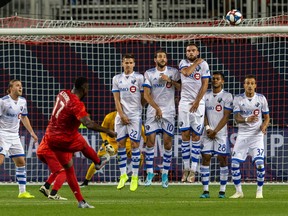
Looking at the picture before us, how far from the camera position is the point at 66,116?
1360 centimetres

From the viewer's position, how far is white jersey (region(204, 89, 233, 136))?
16.5 m

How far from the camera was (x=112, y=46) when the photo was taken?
72.8 ft

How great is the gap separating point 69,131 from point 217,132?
3374 millimetres

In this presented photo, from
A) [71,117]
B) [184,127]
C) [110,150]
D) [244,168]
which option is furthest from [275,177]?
[71,117]

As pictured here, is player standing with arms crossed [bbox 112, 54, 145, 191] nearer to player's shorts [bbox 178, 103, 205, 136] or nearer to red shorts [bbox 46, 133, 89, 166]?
player's shorts [bbox 178, 103, 205, 136]

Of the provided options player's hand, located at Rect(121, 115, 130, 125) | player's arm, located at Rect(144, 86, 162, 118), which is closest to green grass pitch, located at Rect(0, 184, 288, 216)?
player's hand, located at Rect(121, 115, 130, 125)

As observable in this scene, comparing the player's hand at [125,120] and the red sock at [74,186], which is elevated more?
the player's hand at [125,120]

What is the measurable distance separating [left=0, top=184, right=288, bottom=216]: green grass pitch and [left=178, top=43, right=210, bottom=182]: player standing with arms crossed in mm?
794

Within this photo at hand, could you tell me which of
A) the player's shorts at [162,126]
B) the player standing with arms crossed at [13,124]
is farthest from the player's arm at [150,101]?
the player standing with arms crossed at [13,124]

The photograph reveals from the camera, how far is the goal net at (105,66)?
21.1 metres

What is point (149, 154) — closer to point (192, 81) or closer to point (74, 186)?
point (192, 81)

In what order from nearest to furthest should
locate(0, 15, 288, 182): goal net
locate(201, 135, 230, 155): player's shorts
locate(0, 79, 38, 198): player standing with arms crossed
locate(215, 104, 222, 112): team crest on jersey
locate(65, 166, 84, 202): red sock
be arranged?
locate(65, 166, 84, 202): red sock < locate(201, 135, 230, 155): player's shorts < locate(215, 104, 222, 112): team crest on jersey < locate(0, 79, 38, 198): player standing with arms crossed < locate(0, 15, 288, 182): goal net

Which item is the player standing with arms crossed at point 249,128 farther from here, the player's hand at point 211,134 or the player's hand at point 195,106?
the player's hand at point 195,106

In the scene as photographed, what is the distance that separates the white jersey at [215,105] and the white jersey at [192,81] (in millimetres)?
812
